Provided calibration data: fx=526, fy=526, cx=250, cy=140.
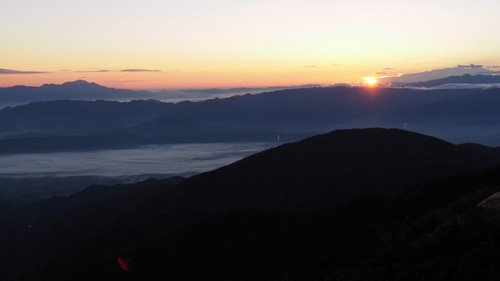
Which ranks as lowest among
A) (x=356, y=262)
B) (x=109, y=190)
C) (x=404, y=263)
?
(x=109, y=190)

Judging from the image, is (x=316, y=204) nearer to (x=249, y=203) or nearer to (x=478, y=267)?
(x=249, y=203)

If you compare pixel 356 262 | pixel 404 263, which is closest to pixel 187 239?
pixel 356 262

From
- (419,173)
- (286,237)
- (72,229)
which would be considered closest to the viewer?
(286,237)

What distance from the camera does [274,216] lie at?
4781 cm

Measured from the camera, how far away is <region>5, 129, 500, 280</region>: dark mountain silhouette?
105ft

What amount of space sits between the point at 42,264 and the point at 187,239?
81.4ft

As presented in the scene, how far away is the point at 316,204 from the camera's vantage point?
212 feet

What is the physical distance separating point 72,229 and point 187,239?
42771 mm

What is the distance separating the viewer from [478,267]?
43.4ft

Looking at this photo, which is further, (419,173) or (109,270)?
(419,173)

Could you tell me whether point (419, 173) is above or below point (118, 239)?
above

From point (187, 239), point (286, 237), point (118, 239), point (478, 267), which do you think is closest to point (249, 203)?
point (118, 239)

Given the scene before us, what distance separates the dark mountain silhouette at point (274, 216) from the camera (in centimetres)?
3186

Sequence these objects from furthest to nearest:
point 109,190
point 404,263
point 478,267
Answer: point 109,190 → point 404,263 → point 478,267
